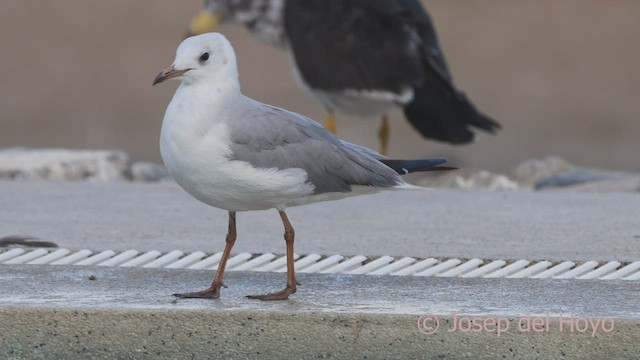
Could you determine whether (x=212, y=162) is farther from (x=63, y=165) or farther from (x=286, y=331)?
(x=63, y=165)

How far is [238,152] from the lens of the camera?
354cm

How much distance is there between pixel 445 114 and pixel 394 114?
3001 millimetres

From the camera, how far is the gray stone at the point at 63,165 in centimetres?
741

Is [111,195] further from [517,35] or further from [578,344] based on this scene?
[517,35]

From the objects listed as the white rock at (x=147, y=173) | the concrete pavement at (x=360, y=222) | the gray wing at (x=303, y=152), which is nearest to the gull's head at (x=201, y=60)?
the gray wing at (x=303, y=152)

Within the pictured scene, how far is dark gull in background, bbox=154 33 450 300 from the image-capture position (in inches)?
139

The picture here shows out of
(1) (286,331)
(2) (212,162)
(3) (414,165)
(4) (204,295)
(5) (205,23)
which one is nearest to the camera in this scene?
(1) (286,331)

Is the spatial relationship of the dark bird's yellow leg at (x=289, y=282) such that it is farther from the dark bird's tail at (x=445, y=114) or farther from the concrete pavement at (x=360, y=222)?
the dark bird's tail at (x=445, y=114)

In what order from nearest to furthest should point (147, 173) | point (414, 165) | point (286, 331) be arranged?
point (286, 331), point (414, 165), point (147, 173)

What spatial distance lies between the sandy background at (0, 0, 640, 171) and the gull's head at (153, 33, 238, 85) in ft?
21.0

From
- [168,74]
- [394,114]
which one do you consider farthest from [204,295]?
[394,114]

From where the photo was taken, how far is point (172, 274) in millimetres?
4035

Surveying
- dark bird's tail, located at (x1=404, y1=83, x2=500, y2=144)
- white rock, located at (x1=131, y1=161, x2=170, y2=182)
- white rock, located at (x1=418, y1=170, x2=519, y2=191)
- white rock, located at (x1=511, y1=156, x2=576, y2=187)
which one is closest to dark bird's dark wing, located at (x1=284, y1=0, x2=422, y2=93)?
dark bird's tail, located at (x1=404, y1=83, x2=500, y2=144)

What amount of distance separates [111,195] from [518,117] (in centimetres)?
503
